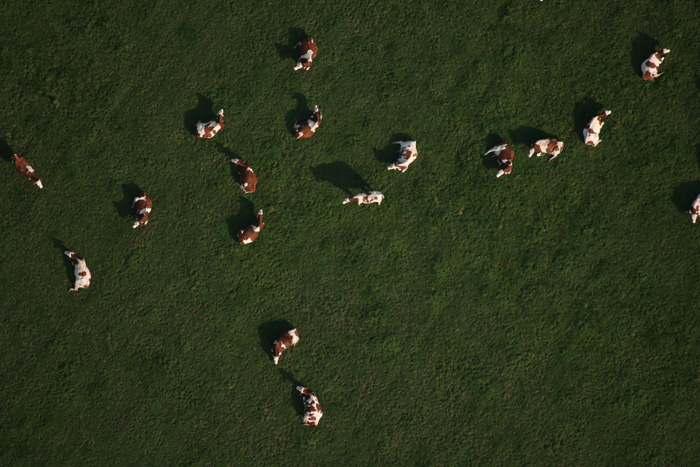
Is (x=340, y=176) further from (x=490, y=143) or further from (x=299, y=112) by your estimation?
(x=490, y=143)

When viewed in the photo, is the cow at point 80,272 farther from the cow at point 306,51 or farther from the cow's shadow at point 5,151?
the cow at point 306,51

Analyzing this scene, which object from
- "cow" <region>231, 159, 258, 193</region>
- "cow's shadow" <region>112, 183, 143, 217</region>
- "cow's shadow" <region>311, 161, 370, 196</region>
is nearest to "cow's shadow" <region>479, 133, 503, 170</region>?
"cow's shadow" <region>311, 161, 370, 196</region>

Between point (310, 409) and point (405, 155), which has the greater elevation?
point (405, 155)

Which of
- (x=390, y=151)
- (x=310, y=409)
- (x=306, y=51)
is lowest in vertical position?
(x=310, y=409)

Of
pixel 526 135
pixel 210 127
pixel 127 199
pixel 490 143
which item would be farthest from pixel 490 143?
pixel 127 199

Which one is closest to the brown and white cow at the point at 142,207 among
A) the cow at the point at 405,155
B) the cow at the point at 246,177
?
the cow at the point at 246,177

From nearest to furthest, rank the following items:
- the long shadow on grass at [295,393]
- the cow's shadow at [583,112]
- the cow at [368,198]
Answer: the cow at [368,198] → the cow's shadow at [583,112] → the long shadow on grass at [295,393]
